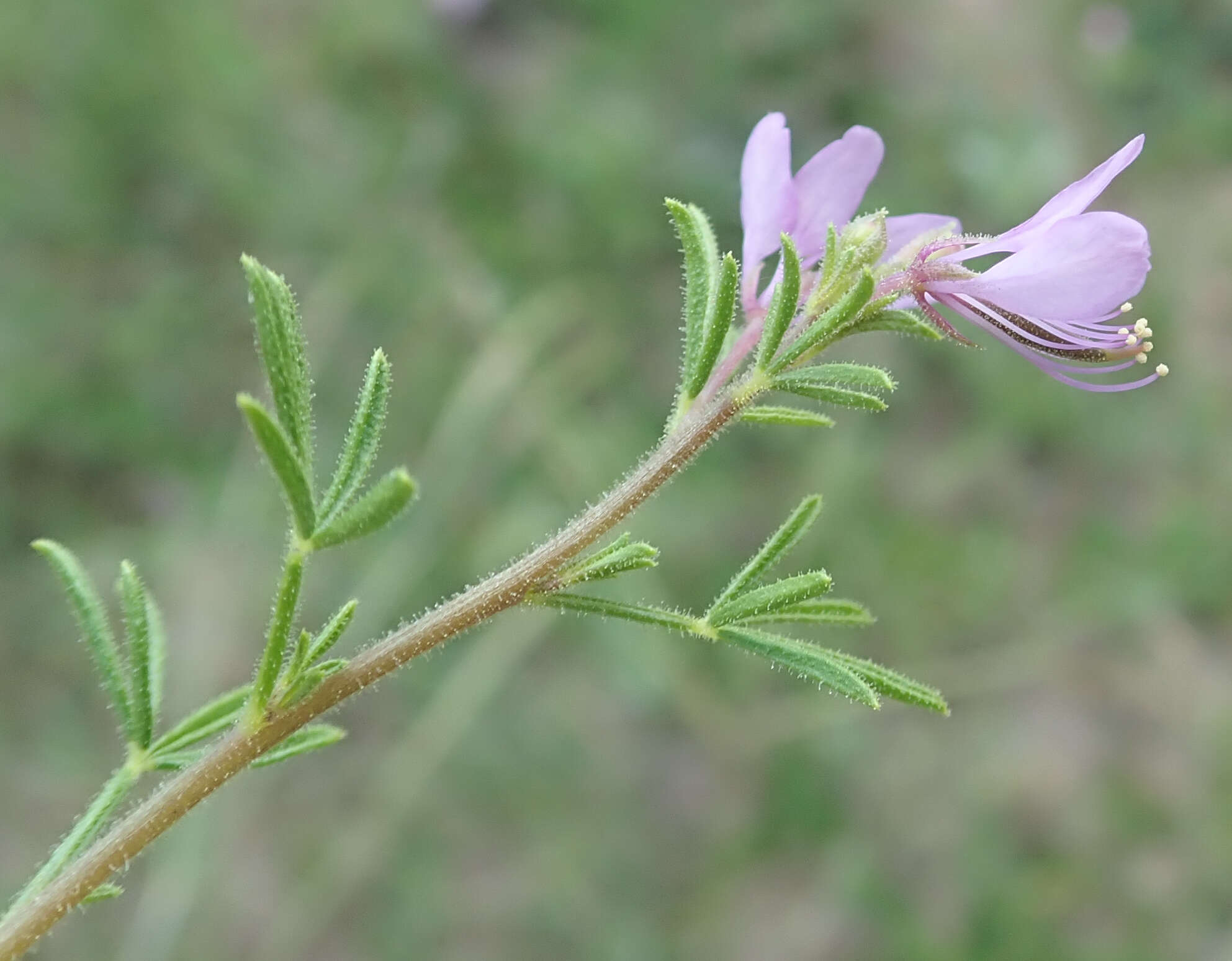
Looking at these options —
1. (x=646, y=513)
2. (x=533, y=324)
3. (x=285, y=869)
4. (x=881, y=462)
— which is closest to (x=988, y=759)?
(x=881, y=462)

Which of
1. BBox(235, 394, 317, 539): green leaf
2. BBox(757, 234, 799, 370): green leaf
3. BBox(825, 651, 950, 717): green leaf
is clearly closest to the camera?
BBox(235, 394, 317, 539): green leaf

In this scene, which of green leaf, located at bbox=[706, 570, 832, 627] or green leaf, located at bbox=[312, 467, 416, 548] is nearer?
green leaf, located at bbox=[312, 467, 416, 548]

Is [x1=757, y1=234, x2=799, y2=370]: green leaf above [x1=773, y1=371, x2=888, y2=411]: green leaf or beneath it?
above

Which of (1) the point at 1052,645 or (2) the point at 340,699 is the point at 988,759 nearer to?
(1) the point at 1052,645

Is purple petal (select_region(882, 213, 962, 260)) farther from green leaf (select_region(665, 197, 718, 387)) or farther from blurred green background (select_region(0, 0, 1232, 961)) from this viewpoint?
blurred green background (select_region(0, 0, 1232, 961))

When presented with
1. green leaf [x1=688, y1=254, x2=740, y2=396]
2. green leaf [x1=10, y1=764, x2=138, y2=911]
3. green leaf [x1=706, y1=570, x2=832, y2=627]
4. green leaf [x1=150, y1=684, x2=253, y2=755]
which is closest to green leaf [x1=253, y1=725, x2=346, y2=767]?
green leaf [x1=150, y1=684, x2=253, y2=755]

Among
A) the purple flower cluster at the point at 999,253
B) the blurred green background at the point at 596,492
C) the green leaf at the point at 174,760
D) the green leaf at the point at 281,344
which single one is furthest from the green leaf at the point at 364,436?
the blurred green background at the point at 596,492
